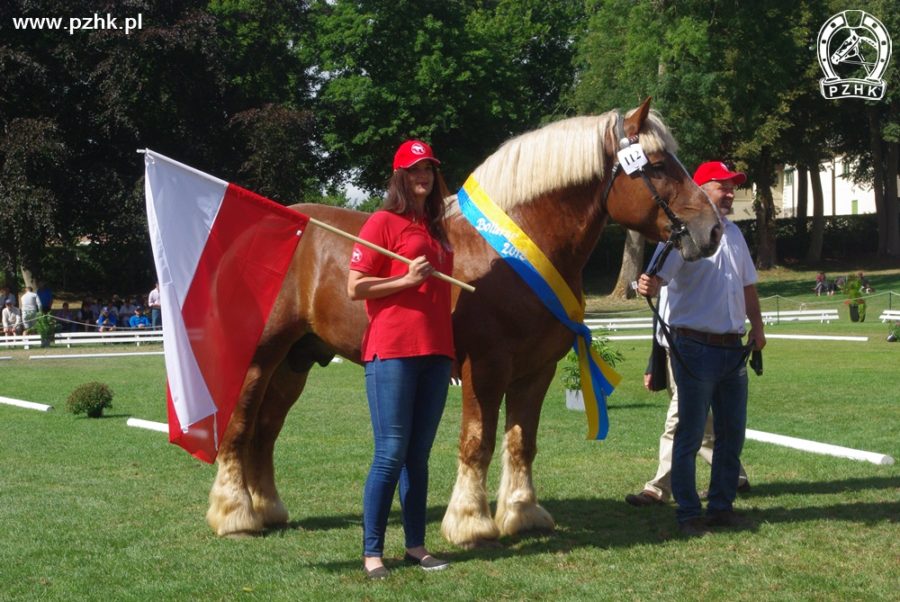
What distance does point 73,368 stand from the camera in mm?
22047

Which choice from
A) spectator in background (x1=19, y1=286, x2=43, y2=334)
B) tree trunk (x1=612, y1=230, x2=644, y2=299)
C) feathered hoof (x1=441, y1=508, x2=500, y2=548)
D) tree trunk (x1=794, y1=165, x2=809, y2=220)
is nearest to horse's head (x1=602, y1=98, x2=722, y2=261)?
feathered hoof (x1=441, y1=508, x2=500, y2=548)

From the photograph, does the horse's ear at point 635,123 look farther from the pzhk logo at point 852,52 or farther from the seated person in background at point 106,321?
the pzhk logo at point 852,52

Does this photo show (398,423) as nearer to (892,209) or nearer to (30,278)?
(30,278)

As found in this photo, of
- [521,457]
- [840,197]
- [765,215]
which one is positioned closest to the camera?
[521,457]

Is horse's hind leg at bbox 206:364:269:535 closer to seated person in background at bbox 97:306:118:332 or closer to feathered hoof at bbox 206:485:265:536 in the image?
feathered hoof at bbox 206:485:265:536

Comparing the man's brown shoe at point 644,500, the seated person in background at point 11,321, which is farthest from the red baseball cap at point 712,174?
the seated person in background at point 11,321

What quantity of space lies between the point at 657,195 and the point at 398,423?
1.95 meters

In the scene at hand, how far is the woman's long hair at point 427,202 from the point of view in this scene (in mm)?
5441

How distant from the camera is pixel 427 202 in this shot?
5609 millimetres

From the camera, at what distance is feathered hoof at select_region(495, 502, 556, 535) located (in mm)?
6406

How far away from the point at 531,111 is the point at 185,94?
63.1 ft

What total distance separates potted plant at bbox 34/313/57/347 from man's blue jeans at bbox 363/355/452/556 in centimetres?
2548

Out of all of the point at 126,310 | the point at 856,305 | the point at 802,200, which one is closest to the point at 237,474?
the point at 856,305

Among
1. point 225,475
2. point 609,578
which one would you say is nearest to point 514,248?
point 609,578
